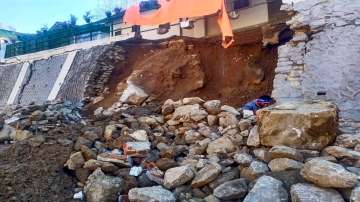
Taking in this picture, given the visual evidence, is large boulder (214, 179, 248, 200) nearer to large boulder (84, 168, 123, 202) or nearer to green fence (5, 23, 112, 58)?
large boulder (84, 168, 123, 202)

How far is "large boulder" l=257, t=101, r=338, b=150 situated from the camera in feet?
12.9

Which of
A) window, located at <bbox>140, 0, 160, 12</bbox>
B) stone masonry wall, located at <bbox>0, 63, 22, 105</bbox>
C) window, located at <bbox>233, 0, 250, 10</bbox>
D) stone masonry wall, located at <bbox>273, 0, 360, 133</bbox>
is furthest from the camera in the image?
stone masonry wall, located at <bbox>0, 63, 22, 105</bbox>

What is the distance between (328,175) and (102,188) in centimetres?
235

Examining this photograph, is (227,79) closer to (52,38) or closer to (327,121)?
(327,121)

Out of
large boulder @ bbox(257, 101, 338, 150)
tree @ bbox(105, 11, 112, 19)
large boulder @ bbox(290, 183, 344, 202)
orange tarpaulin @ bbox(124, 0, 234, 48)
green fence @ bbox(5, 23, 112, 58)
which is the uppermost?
tree @ bbox(105, 11, 112, 19)

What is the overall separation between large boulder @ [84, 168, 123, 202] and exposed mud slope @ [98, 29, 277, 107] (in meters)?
3.55

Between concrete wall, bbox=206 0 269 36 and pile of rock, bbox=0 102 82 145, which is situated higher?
concrete wall, bbox=206 0 269 36

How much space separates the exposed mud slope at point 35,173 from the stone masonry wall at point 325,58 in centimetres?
323

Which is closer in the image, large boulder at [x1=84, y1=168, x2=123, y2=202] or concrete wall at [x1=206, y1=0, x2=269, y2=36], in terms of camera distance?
large boulder at [x1=84, y1=168, x2=123, y2=202]

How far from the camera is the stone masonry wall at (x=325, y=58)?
477cm

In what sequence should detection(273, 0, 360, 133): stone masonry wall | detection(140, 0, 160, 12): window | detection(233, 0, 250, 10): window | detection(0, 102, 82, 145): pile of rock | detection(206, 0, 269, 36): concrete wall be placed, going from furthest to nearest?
1. detection(233, 0, 250, 10): window
2. detection(206, 0, 269, 36): concrete wall
3. detection(140, 0, 160, 12): window
4. detection(0, 102, 82, 145): pile of rock
5. detection(273, 0, 360, 133): stone masonry wall

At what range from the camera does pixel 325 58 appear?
5004 mm

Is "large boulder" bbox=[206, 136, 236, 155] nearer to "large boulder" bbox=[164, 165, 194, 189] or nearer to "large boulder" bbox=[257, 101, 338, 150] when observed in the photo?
"large boulder" bbox=[257, 101, 338, 150]

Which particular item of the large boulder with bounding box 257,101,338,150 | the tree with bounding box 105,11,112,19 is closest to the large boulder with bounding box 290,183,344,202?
the large boulder with bounding box 257,101,338,150
